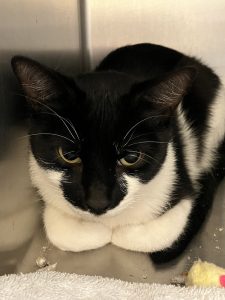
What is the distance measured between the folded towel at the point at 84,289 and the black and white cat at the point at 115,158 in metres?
0.16

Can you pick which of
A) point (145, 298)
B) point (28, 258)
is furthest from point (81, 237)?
point (145, 298)

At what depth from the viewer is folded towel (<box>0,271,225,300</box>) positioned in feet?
3.81

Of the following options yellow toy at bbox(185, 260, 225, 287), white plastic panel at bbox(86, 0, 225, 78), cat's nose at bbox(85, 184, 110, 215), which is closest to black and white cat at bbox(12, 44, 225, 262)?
cat's nose at bbox(85, 184, 110, 215)

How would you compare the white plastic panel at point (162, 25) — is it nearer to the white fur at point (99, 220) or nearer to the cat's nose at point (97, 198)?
the white fur at point (99, 220)

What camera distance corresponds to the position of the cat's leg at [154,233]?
1.37 m

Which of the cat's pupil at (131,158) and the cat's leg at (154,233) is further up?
the cat's pupil at (131,158)

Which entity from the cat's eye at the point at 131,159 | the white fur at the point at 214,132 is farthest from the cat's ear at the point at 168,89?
the white fur at the point at 214,132

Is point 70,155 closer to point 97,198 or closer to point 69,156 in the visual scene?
point 69,156

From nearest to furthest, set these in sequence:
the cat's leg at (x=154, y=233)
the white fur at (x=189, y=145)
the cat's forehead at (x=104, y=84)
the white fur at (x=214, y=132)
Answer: the cat's forehead at (x=104, y=84) < the cat's leg at (x=154, y=233) < the white fur at (x=189, y=145) < the white fur at (x=214, y=132)

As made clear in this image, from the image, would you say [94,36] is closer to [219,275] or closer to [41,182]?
[41,182]

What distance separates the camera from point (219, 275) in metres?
1.23

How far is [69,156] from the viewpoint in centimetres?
116

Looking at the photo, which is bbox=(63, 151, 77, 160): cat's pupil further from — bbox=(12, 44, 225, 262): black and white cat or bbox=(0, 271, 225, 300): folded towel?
bbox=(0, 271, 225, 300): folded towel

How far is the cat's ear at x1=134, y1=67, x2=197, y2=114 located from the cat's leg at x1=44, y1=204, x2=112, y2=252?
0.41 m
